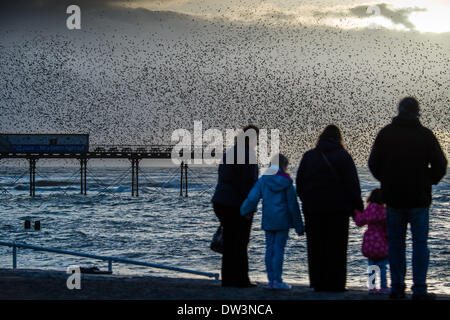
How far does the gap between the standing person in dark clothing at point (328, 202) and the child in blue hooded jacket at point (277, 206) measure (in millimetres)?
216

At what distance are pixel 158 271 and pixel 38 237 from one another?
1647cm

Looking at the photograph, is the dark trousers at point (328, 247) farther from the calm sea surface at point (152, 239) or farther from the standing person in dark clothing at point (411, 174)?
the calm sea surface at point (152, 239)

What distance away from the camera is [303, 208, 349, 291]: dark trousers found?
7703mm

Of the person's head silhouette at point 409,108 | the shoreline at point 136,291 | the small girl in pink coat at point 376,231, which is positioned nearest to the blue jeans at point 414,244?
the shoreline at point 136,291

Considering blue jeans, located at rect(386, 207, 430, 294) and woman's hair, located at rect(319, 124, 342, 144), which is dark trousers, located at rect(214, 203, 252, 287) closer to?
woman's hair, located at rect(319, 124, 342, 144)

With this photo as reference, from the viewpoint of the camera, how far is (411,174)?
7.16 m

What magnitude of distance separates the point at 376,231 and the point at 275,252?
1290 millimetres

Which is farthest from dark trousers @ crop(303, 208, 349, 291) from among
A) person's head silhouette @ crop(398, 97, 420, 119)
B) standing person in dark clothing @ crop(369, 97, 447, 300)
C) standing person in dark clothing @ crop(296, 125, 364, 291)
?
person's head silhouette @ crop(398, 97, 420, 119)

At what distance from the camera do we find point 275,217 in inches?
314

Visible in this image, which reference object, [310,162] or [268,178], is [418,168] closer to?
[310,162]

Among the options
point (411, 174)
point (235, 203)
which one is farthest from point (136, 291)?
point (411, 174)
